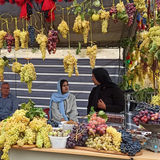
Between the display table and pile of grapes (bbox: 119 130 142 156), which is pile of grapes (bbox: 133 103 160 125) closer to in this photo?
pile of grapes (bbox: 119 130 142 156)

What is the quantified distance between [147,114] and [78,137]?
0.65 metres

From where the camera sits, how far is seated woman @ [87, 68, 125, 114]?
3.65 meters

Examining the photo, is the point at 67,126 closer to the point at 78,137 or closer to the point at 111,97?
the point at 78,137

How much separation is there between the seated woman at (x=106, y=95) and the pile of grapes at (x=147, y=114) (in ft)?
4.58

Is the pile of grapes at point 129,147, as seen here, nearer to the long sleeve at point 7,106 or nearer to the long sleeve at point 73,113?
the long sleeve at point 73,113

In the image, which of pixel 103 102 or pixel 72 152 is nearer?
pixel 72 152

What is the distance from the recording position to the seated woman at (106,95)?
3.65m

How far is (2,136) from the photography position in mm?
2416

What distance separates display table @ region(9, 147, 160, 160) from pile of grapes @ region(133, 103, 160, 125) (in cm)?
30

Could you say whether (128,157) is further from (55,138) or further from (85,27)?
(85,27)

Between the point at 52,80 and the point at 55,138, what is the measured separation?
376 centimetres

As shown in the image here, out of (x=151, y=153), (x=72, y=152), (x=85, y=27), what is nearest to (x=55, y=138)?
(x=72, y=152)

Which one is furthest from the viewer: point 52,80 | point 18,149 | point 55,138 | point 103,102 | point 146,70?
point 52,80

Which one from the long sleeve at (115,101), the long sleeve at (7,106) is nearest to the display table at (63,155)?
the long sleeve at (115,101)
